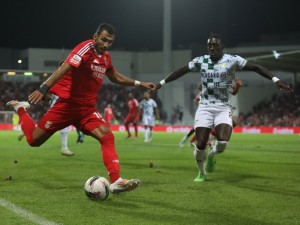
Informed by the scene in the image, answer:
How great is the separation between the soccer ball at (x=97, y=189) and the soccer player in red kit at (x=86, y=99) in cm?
11

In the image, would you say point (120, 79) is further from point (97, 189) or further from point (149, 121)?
point (149, 121)

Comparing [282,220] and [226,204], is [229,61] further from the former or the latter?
[282,220]

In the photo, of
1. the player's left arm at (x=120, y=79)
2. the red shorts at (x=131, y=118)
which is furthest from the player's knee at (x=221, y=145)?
the red shorts at (x=131, y=118)

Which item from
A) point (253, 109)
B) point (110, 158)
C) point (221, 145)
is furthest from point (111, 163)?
point (253, 109)

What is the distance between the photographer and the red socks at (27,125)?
7.77 meters

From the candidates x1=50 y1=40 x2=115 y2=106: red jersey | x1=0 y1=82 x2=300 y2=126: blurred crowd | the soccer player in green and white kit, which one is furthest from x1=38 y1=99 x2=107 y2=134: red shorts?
x1=0 y1=82 x2=300 y2=126: blurred crowd

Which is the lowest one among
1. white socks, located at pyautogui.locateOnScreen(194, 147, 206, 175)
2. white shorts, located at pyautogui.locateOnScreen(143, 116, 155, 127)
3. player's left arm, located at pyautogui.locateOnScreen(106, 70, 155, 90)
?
white socks, located at pyautogui.locateOnScreen(194, 147, 206, 175)

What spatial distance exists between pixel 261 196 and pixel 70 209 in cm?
293

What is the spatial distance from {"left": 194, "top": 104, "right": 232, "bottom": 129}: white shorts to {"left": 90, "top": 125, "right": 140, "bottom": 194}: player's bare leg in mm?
2349

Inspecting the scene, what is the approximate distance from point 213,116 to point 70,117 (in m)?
2.88

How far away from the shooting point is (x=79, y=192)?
25.0ft

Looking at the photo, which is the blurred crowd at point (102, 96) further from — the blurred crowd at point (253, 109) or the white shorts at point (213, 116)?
the white shorts at point (213, 116)

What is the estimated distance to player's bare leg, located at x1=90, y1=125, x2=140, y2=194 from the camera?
6.77 m

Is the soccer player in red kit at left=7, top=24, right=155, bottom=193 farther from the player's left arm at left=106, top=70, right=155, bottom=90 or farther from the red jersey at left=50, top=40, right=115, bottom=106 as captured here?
the player's left arm at left=106, top=70, right=155, bottom=90
